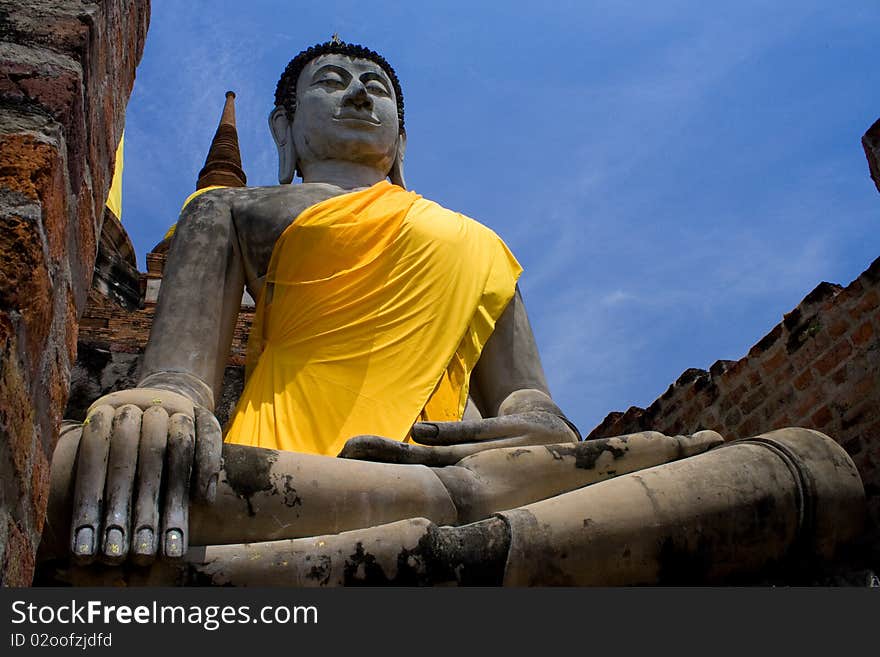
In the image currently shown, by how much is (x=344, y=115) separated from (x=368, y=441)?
237 cm

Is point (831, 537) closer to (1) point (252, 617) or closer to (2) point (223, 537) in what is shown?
(2) point (223, 537)

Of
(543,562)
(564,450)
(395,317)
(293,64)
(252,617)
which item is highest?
(293,64)

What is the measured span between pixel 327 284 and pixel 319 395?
552 millimetres

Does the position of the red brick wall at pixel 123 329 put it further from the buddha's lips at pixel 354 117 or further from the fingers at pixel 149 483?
the fingers at pixel 149 483

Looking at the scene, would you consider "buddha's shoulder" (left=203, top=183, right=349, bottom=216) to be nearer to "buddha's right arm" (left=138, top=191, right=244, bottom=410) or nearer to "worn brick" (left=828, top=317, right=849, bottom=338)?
"buddha's right arm" (left=138, top=191, right=244, bottom=410)

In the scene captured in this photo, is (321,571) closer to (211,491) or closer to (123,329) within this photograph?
(211,491)

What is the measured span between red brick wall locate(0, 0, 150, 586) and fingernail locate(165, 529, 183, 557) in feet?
1.84

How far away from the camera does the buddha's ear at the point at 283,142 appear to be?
17.9 ft

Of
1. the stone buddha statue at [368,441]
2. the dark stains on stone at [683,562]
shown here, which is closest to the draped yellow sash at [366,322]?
the stone buddha statue at [368,441]

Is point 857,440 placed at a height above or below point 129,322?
below

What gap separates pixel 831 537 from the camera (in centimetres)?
336

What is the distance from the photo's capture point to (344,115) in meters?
5.29

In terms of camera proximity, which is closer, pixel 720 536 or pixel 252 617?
pixel 252 617

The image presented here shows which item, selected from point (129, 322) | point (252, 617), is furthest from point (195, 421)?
point (129, 322)
